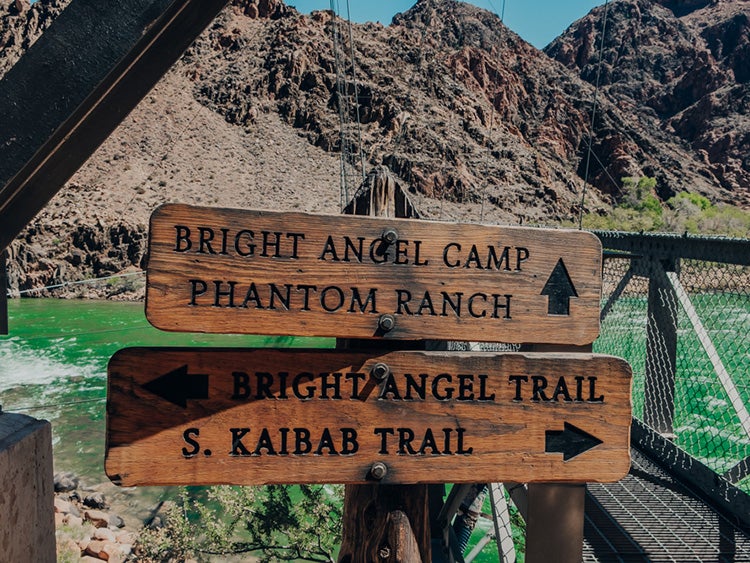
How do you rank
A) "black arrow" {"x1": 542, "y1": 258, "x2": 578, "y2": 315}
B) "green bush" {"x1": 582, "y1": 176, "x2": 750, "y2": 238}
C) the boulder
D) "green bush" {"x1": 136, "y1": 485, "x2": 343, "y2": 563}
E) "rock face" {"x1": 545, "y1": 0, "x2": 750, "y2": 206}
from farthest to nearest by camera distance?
"rock face" {"x1": 545, "y1": 0, "x2": 750, "y2": 206} < "green bush" {"x1": 582, "y1": 176, "x2": 750, "y2": 238} < the boulder < "green bush" {"x1": 136, "y1": 485, "x2": 343, "y2": 563} < "black arrow" {"x1": 542, "y1": 258, "x2": 578, "y2": 315}

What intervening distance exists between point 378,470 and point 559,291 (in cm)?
59

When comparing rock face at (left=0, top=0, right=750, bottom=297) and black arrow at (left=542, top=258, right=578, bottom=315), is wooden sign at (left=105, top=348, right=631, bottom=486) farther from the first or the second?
rock face at (left=0, top=0, right=750, bottom=297)

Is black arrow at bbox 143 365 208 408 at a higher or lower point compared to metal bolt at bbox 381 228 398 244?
lower

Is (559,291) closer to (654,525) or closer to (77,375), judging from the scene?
(654,525)

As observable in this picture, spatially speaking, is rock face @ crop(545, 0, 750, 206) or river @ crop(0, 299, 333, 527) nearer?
river @ crop(0, 299, 333, 527)

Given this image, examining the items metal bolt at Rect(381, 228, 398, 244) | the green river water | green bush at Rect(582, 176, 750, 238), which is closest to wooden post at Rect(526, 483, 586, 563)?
metal bolt at Rect(381, 228, 398, 244)

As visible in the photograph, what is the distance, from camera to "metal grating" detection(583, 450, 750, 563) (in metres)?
2.23

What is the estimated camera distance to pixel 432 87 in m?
62.4

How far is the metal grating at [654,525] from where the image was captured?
2.23 m

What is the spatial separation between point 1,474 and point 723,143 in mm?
85166

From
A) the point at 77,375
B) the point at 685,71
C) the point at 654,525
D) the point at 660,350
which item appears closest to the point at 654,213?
the point at 685,71

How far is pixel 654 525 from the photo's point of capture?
2.41 metres

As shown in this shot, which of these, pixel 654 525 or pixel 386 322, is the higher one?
pixel 386 322

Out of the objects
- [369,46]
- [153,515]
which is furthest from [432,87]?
[153,515]
